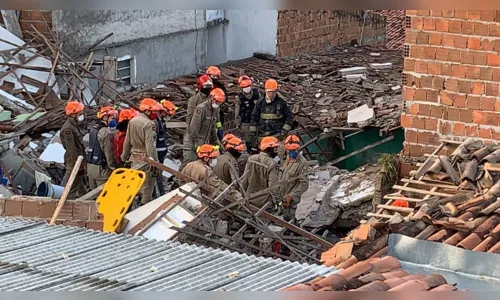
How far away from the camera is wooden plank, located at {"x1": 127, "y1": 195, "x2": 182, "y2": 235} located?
9.81 meters

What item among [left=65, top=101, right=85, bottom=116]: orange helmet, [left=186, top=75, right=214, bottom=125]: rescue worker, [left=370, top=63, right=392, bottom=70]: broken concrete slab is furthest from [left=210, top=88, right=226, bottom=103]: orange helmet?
[left=370, top=63, right=392, bottom=70]: broken concrete slab

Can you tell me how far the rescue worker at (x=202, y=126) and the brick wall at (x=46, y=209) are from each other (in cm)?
492

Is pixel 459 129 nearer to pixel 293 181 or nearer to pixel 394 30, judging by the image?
pixel 293 181

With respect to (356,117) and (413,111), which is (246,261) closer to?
(413,111)

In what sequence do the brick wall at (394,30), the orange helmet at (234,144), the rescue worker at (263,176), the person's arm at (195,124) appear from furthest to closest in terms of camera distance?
1. the brick wall at (394,30)
2. the person's arm at (195,124)
3. the orange helmet at (234,144)
4. the rescue worker at (263,176)

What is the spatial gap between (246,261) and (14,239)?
81.8 inches

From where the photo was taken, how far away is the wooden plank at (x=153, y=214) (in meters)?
9.81

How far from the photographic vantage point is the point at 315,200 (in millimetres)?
13359

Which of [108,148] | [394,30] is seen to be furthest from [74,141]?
[394,30]

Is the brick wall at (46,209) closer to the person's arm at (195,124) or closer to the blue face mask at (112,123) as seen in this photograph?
the blue face mask at (112,123)

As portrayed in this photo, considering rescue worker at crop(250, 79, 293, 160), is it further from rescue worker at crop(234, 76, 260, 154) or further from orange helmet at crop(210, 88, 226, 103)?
orange helmet at crop(210, 88, 226, 103)

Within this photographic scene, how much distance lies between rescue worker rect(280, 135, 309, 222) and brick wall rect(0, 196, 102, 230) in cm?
349

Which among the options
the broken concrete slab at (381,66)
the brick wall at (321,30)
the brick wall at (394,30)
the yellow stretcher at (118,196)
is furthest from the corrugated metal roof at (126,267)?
the brick wall at (394,30)

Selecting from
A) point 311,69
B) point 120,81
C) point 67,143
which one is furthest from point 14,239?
point 311,69
